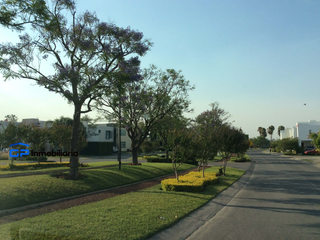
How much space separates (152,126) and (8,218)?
17.1 m

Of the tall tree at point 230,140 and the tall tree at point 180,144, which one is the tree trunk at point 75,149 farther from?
the tall tree at point 230,140

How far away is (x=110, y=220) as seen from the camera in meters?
7.01

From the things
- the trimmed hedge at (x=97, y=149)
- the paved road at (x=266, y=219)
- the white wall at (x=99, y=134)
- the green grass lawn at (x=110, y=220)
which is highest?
the white wall at (x=99, y=134)

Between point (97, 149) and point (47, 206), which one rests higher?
point (97, 149)

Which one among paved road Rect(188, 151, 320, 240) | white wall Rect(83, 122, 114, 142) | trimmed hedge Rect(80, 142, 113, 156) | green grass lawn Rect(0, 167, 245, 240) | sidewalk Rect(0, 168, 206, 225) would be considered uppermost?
white wall Rect(83, 122, 114, 142)

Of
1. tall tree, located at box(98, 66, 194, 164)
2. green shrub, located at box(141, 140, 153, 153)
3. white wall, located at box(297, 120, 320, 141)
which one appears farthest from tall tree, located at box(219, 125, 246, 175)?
white wall, located at box(297, 120, 320, 141)

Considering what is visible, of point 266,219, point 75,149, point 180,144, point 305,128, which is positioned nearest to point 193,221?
point 266,219

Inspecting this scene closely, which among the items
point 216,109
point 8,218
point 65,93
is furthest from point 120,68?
point 216,109

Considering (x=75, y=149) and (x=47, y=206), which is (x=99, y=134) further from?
(x=47, y=206)

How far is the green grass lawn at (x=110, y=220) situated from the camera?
19.3 feet

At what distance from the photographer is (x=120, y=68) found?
14398 mm

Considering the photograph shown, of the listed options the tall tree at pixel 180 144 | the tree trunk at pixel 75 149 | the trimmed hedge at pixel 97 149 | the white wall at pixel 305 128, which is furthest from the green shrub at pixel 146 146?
the white wall at pixel 305 128

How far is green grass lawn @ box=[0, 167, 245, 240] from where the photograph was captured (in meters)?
5.90

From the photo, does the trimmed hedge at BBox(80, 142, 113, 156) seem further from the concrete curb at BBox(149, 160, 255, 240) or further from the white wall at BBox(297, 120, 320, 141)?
the white wall at BBox(297, 120, 320, 141)
